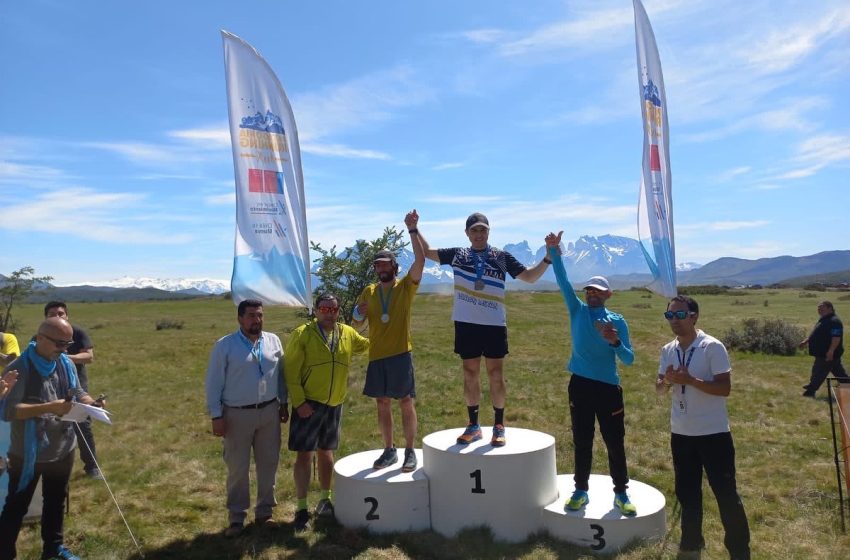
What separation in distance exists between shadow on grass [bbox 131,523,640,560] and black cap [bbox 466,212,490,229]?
9.86ft

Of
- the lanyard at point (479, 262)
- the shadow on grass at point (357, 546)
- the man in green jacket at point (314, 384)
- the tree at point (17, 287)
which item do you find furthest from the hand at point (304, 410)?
the tree at point (17, 287)

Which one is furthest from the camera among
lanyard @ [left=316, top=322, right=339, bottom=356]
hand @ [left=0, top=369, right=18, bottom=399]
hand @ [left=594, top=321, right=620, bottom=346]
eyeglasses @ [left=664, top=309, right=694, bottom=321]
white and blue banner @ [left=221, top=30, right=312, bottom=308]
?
white and blue banner @ [left=221, top=30, right=312, bottom=308]

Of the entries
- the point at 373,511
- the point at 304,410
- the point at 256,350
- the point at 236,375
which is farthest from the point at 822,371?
the point at 236,375

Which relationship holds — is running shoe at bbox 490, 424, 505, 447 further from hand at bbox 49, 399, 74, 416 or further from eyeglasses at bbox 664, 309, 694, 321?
hand at bbox 49, 399, 74, 416

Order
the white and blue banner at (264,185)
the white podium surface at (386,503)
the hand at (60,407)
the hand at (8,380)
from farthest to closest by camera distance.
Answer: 1. the white and blue banner at (264,185)
2. the white podium surface at (386,503)
3. the hand at (60,407)
4. the hand at (8,380)

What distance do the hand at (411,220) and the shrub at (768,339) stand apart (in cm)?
1908

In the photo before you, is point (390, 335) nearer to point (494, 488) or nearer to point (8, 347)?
point (494, 488)

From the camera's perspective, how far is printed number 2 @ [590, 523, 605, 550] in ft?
18.2

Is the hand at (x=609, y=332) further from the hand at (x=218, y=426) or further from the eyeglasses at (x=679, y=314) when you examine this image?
the hand at (x=218, y=426)

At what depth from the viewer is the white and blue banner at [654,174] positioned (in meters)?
5.76

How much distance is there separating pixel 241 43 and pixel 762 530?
770cm

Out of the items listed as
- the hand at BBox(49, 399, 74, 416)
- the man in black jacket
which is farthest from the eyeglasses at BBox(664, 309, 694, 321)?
the man in black jacket

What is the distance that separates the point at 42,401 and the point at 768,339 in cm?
2236

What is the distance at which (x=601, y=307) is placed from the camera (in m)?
5.76
